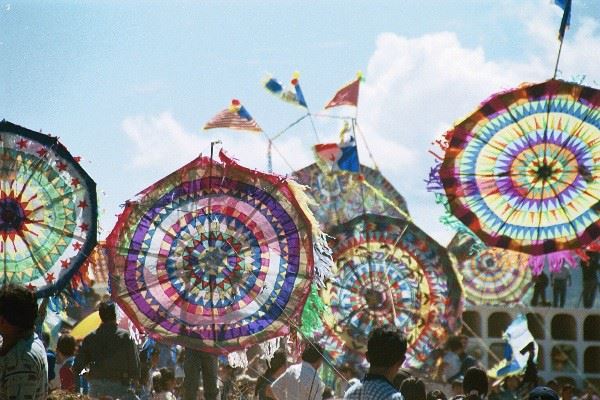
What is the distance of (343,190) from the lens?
672 inches

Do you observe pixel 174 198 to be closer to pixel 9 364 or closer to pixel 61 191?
pixel 61 191

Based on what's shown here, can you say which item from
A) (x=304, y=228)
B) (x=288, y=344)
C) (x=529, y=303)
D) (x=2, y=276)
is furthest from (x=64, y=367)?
(x=529, y=303)

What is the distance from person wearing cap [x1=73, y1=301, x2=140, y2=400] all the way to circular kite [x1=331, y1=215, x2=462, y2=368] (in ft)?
10.7

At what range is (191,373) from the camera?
862 centimetres

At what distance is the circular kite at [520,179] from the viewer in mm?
8672

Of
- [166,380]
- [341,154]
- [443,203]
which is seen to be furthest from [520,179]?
[341,154]

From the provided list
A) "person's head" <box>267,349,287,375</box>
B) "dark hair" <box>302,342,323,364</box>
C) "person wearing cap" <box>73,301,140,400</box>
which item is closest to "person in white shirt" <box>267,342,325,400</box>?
"dark hair" <box>302,342,323,364</box>

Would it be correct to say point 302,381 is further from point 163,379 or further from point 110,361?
point 163,379

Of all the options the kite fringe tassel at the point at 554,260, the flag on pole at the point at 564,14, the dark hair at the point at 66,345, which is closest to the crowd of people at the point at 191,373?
the dark hair at the point at 66,345

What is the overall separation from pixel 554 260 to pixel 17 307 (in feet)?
16.3

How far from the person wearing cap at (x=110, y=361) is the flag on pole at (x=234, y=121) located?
23.2 ft

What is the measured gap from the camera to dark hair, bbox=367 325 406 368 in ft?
16.2

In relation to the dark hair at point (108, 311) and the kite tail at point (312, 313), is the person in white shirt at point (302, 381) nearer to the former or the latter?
the kite tail at point (312, 313)

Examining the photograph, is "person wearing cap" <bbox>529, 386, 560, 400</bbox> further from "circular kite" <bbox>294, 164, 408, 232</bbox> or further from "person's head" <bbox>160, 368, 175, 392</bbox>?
"circular kite" <bbox>294, 164, 408, 232</bbox>
